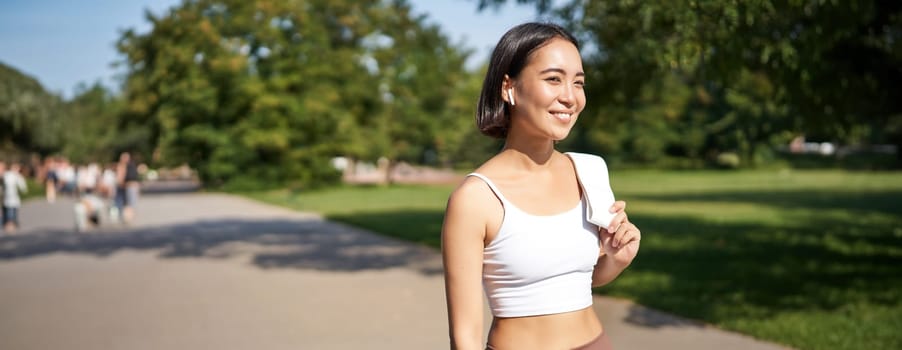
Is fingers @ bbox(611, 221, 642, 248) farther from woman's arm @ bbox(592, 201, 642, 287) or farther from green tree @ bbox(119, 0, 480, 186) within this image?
green tree @ bbox(119, 0, 480, 186)

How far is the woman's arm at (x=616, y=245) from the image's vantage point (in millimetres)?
2043

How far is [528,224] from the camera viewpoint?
1920 mm

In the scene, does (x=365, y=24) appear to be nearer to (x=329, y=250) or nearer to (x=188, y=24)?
(x=188, y=24)

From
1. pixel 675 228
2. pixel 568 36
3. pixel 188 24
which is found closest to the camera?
pixel 568 36

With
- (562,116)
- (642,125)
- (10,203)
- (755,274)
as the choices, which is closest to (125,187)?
(10,203)

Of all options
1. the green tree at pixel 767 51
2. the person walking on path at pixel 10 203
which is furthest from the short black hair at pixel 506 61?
the person walking on path at pixel 10 203

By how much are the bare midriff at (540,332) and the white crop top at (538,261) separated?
0.02 m

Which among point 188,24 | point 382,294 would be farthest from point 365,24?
point 382,294

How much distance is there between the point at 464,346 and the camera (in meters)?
1.90

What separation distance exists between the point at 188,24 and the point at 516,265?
4019cm

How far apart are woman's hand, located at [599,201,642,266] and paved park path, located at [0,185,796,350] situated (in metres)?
4.61

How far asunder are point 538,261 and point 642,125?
65948 millimetres

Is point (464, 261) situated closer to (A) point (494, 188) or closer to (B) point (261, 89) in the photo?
(A) point (494, 188)

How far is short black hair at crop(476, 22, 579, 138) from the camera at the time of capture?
199cm
